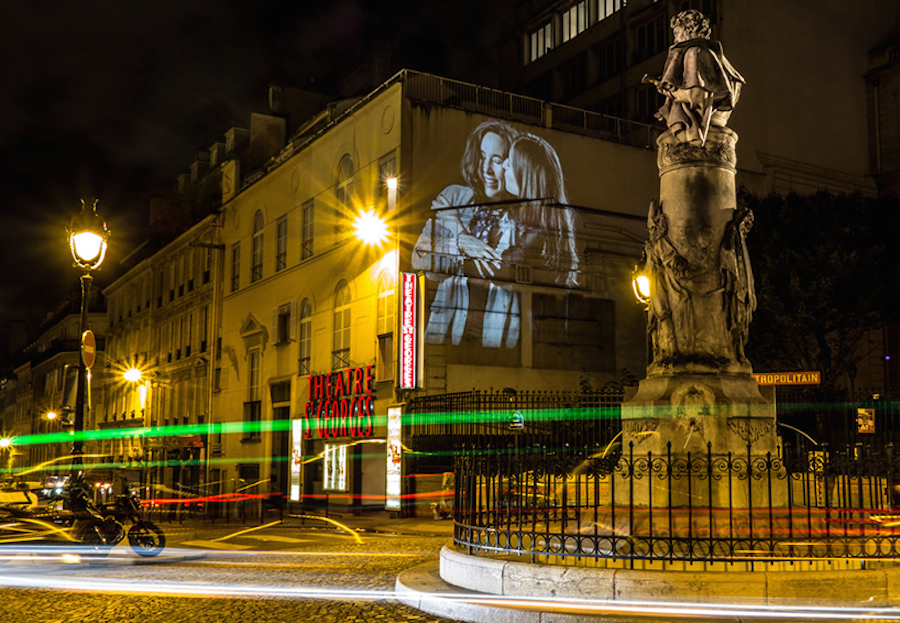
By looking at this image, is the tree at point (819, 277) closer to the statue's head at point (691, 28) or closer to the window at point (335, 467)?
the window at point (335, 467)

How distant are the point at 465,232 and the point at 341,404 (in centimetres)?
619

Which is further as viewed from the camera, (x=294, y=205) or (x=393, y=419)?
(x=294, y=205)

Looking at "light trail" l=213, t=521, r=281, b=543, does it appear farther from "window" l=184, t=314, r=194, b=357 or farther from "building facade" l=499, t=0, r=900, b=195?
"window" l=184, t=314, r=194, b=357

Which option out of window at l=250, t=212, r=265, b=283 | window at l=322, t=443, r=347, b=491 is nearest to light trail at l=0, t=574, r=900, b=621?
Answer: window at l=322, t=443, r=347, b=491

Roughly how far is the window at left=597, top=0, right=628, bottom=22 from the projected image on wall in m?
12.5

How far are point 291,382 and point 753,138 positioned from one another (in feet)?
57.8

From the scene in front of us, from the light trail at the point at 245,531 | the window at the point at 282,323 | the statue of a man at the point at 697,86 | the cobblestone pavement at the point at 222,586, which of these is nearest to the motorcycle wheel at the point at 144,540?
the cobblestone pavement at the point at 222,586

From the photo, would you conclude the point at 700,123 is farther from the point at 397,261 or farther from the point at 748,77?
the point at 748,77

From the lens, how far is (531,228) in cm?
2747

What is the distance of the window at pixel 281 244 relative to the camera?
3353 cm

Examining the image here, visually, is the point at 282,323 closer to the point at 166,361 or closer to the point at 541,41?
the point at 166,361

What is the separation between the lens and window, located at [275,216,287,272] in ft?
110

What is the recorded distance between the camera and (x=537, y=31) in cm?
4206

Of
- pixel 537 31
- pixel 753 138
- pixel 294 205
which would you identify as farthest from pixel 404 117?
pixel 537 31
